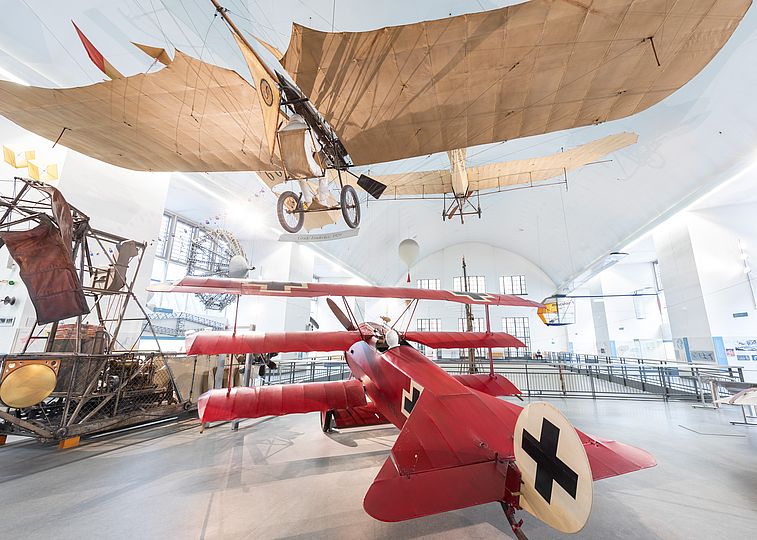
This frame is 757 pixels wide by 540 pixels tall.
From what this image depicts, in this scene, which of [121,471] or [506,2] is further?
[506,2]

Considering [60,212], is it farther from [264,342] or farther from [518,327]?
[518,327]

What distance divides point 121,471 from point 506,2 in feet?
27.3

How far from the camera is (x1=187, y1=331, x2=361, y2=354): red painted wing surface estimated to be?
3.11m

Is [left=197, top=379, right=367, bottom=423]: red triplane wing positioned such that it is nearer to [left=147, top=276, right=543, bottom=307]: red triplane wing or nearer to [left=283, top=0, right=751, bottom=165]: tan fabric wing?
[left=147, top=276, right=543, bottom=307]: red triplane wing

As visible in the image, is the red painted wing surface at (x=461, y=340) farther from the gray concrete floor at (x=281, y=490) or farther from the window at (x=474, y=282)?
the window at (x=474, y=282)

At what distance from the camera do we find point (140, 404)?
15.0 feet

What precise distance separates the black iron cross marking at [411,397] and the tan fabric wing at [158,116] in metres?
4.49

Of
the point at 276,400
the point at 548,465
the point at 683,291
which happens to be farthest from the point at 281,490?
the point at 683,291

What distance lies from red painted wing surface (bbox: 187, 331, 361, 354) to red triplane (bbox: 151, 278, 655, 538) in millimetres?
14

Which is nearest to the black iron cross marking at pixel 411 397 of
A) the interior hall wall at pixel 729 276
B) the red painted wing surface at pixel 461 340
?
the red painted wing surface at pixel 461 340

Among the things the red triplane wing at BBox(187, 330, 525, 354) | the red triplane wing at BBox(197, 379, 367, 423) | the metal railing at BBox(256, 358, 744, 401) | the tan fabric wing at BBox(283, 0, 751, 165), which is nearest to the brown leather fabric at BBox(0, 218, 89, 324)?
the red triplane wing at BBox(187, 330, 525, 354)

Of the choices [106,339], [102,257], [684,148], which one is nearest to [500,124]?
[106,339]

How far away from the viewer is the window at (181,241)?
43.3ft

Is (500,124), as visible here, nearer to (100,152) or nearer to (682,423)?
(682,423)
